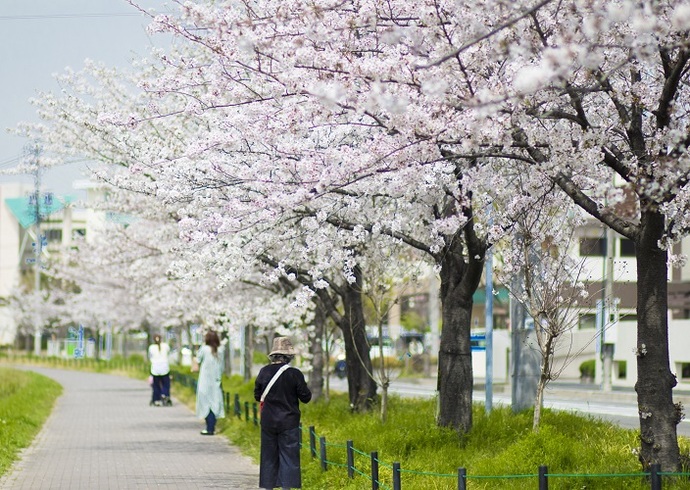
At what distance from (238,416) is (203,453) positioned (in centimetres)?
441

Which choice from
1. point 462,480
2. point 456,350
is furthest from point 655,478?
point 456,350

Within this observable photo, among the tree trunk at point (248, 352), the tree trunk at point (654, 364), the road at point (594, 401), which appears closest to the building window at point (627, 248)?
the road at point (594, 401)

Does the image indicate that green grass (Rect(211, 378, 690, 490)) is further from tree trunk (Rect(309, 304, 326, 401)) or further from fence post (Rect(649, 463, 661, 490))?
tree trunk (Rect(309, 304, 326, 401))

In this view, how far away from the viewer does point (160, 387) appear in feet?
96.5

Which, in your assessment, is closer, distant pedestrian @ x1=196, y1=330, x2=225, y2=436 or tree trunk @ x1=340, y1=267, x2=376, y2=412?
tree trunk @ x1=340, y1=267, x2=376, y2=412

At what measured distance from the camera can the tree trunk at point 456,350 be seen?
1437cm

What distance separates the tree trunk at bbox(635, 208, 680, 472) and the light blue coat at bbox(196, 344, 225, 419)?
1056 centimetres

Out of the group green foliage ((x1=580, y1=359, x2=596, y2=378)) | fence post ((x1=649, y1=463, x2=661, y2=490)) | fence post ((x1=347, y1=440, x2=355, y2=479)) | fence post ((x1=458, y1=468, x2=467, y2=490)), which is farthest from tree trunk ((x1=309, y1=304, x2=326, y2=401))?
green foliage ((x1=580, y1=359, x2=596, y2=378))

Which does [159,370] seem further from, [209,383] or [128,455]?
[128,455]

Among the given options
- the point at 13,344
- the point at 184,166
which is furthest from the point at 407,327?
the point at 184,166

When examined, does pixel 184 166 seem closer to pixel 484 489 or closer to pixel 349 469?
pixel 349 469

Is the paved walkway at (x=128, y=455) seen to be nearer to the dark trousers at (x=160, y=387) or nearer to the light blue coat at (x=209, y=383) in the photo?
the light blue coat at (x=209, y=383)

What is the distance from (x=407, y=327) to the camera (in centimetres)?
7025

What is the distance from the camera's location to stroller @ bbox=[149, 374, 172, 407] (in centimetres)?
2931
